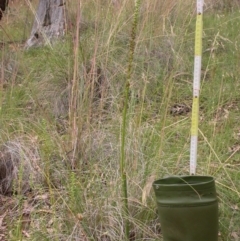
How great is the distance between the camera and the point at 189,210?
Result: 291 centimetres

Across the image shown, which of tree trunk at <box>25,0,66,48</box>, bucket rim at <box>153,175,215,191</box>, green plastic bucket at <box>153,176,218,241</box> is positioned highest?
tree trunk at <box>25,0,66,48</box>

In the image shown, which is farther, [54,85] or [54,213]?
[54,85]

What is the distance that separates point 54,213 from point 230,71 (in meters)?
2.92

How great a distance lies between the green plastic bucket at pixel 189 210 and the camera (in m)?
2.91

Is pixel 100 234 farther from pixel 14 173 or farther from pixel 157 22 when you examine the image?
pixel 157 22

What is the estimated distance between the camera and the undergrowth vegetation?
3510mm

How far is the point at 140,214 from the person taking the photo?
351 cm

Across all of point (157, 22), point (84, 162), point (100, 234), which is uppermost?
point (157, 22)

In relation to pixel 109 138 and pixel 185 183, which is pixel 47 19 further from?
pixel 185 183

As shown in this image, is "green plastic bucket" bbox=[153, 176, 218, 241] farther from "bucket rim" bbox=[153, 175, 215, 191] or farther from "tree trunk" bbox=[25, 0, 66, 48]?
"tree trunk" bbox=[25, 0, 66, 48]

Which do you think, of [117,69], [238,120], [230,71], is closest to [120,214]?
[238,120]

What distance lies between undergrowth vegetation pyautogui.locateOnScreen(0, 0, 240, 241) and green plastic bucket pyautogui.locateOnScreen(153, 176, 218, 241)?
0.22m

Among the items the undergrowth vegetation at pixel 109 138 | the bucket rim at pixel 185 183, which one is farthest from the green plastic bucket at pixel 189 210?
the undergrowth vegetation at pixel 109 138

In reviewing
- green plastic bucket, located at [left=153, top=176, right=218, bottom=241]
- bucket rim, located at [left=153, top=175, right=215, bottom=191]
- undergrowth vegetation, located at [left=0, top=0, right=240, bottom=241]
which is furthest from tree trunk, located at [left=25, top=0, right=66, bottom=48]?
green plastic bucket, located at [left=153, top=176, right=218, bottom=241]
